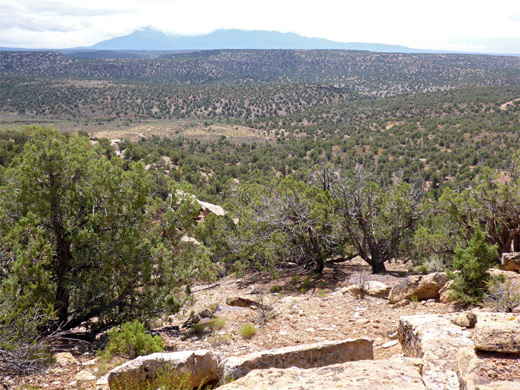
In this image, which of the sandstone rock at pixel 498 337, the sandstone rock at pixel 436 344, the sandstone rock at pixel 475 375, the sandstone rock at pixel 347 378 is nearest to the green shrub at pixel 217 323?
the sandstone rock at pixel 436 344

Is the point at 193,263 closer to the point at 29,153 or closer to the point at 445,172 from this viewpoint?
the point at 29,153

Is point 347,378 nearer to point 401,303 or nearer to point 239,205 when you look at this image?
point 401,303

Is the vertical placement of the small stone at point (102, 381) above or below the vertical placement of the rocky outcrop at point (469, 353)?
below

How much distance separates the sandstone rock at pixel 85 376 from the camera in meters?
5.68

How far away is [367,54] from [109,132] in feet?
424

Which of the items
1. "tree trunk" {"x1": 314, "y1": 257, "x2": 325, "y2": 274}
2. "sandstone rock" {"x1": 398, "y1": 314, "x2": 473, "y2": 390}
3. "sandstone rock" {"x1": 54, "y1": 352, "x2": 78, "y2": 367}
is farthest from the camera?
"tree trunk" {"x1": 314, "y1": 257, "x2": 325, "y2": 274}

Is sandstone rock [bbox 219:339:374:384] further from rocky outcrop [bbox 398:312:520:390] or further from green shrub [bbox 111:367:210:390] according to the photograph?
rocky outcrop [bbox 398:312:520:390]

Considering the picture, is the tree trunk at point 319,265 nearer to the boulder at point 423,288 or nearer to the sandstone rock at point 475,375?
the boulder at point 423,288

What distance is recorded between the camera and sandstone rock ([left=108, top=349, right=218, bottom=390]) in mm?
4852

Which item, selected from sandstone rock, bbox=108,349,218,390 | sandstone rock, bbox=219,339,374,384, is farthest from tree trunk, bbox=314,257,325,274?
sandstone rock, bbox=108,349,218,390

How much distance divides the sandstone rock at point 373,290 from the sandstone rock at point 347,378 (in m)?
5.84

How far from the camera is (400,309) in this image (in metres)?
8.52

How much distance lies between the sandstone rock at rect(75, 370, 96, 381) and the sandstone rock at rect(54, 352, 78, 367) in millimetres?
507

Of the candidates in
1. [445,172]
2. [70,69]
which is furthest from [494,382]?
[70,69]
